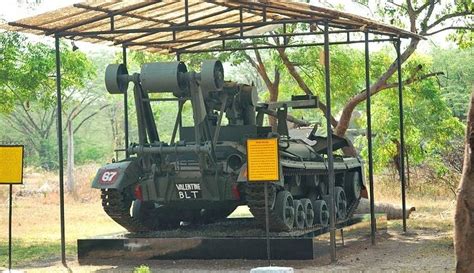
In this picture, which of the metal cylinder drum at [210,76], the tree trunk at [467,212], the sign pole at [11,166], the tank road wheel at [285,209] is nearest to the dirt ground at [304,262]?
the tank road wheel at [285,209]

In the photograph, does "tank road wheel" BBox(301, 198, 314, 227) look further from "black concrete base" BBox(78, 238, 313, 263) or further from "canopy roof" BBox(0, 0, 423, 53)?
"canopy roof" BBox(0, 0, 423, 53)

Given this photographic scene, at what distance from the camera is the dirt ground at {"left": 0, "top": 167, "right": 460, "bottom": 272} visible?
1511 centimetres

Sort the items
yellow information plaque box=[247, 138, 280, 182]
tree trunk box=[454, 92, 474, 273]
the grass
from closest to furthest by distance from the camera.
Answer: tree trunk box=[454, 92, 474, 273]
yellow information plaque box=[247, 138, 280, 182]
the grass

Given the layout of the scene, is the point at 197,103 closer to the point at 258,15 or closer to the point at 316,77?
the point at 258,15

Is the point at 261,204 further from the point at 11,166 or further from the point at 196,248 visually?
the point at 11,166

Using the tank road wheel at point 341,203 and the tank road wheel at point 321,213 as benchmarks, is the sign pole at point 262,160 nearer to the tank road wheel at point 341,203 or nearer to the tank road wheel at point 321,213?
the tank road wheel at point 321,213

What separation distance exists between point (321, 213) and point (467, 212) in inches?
425

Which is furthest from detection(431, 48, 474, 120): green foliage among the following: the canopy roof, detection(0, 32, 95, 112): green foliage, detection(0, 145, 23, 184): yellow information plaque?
detection(0, 145, 23, 184): yellow information plaque

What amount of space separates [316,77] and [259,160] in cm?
1392

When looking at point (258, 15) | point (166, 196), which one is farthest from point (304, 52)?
point (166, 196)

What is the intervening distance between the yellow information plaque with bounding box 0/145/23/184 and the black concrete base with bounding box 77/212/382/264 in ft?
7.12

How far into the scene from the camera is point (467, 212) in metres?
7.55

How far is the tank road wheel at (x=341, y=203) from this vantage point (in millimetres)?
19550

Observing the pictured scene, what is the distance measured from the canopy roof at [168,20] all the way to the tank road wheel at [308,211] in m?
2.58
